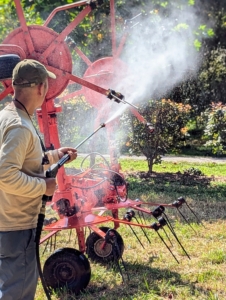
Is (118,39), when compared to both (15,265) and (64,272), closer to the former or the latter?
(64,272)

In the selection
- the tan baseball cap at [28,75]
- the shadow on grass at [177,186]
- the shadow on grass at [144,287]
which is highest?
the tan baseball cap at [28,75]

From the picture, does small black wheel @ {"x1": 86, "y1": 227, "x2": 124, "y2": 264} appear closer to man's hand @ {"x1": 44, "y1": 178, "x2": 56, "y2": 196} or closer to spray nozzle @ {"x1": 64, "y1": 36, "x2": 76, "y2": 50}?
man's hand @ {"x1": 44, "y1": 178, "x2": 56, "y2": 196}

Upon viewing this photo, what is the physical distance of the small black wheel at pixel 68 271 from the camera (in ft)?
12.7

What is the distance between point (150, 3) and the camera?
9.43 metres

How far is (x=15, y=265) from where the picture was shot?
113 inches

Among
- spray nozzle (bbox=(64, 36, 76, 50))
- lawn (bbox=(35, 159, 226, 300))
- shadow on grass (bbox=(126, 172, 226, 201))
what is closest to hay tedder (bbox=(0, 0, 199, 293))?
lawn (bbox=(35, 159, 226, 300))

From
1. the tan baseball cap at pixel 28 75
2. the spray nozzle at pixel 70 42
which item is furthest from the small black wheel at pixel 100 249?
the tan baseball cap at pixel 28 75

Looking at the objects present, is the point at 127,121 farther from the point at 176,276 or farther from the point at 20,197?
the point at 20,197

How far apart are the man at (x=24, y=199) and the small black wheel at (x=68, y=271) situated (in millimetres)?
944

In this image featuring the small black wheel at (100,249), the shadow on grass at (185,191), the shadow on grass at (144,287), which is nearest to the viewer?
the shadow on grass at (144,287)

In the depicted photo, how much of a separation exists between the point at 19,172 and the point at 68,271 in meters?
1.57

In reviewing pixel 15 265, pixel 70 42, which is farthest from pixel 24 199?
pixel 70 42

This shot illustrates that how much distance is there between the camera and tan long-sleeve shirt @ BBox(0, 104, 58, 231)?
8.60 feet

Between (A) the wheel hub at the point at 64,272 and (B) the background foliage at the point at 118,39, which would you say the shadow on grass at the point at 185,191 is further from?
(A) the wheel hub at the point at 64,272
